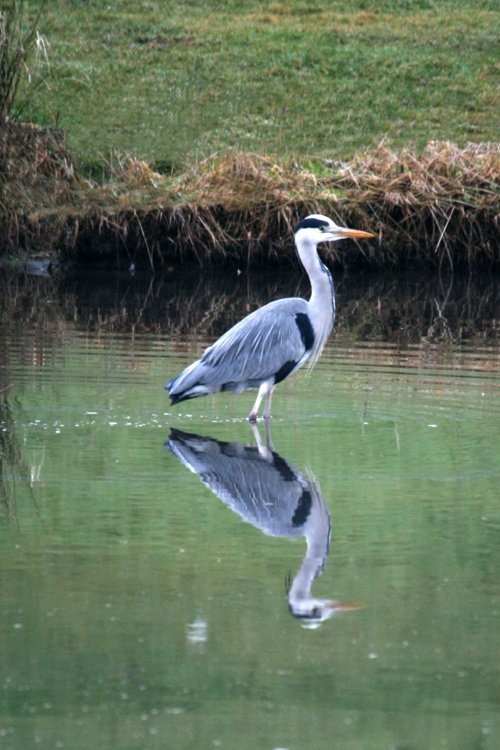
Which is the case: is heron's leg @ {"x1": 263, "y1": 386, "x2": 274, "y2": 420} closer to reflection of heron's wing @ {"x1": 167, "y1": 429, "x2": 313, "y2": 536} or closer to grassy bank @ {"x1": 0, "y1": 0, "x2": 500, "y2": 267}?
reflection of heron's wing @ {"x1": 167, "y1": 429, "x2": 313, "y2": 536}

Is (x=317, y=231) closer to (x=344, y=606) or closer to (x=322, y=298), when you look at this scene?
(x=322, y=298)

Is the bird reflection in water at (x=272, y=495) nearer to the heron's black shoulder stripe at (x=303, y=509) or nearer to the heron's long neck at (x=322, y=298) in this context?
the heron's black shoulder stripe at (x=303, y=509)

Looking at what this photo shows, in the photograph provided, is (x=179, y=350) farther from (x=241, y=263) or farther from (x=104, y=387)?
(x=241, y=263)

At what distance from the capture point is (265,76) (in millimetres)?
24531

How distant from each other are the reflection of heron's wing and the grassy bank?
9.14m

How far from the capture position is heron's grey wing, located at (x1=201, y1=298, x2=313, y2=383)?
10086 mm

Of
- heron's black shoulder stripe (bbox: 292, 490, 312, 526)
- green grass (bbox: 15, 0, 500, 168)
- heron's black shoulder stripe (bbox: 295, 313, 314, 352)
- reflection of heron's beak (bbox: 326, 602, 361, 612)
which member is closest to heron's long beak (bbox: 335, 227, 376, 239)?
heron's black shoulder stripe (bbox: 295, 313, 314, 352)

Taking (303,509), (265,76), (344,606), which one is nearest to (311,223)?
(303,509)

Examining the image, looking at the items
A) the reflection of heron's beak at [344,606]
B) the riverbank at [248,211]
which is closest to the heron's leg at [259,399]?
the reflection of heron's beak at [344,606]

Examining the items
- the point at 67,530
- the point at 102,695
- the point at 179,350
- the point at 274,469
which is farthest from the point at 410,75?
the point at 102,695

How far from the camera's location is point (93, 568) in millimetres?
6391

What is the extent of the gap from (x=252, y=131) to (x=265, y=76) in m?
2.62

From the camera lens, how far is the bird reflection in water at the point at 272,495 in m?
6.06

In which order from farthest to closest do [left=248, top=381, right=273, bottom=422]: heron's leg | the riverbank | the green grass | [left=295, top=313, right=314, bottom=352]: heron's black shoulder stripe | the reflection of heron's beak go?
the green grass → the riverbank → [left=295, top=313, right=314, bottom=352]: heron's black shoulder stripe → [left=248, top=381, right=273, bottom=422]: heron's leg → the reflection of heron's beak
